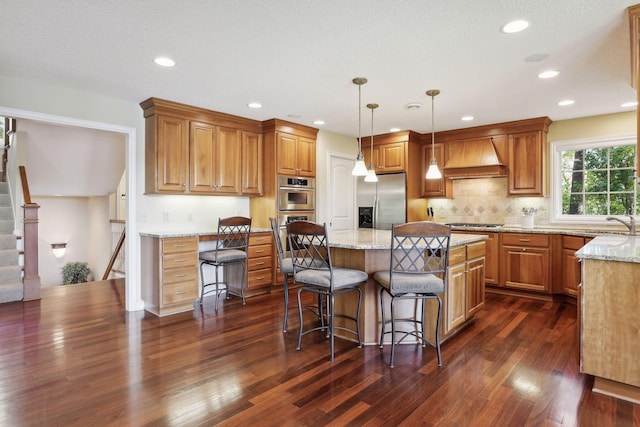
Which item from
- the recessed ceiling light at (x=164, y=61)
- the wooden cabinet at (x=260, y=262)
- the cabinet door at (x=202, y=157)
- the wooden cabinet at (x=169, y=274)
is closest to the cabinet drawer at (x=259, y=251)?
the wooden cabinet at (x=260, y=262)

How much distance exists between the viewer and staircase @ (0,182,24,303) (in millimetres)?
4258

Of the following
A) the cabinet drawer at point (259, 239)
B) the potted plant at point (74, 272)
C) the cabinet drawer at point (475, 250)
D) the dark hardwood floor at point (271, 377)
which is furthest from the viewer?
the potted plant at point (74, 272)

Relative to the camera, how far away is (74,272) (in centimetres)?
750

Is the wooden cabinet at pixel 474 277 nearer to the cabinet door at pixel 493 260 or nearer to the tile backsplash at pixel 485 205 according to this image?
the cabinet door at pixel 493 260

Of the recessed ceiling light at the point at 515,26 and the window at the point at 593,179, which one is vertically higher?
the recessed ceiling light at the point at 515,26

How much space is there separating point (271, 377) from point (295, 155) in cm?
343

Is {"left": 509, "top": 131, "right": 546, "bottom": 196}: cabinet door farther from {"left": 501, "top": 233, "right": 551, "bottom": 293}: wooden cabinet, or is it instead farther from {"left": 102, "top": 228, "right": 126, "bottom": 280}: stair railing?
{"left": 102, "top": 228, "right": 126, "bottom": 280}: stair railing

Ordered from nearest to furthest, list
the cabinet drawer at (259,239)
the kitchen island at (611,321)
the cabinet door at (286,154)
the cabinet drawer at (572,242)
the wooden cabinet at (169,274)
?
the kitchen island at (611,321) < the wooden cabinet at (169,274) < the cabinet drawer at (572,242) < the cabinet drawer at (259,239) < the cabinet door at (286,154)

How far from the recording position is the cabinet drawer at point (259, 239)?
4.58 m

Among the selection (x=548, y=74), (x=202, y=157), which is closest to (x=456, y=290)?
(x=548, y=74)

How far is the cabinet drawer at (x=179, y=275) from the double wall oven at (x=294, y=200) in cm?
131

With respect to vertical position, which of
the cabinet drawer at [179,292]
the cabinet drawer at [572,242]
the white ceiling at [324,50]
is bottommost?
the cabinet drawer at [179,292]

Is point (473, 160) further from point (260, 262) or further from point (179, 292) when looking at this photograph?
point (179, 292)

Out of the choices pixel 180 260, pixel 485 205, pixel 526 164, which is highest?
pixel 526 164
